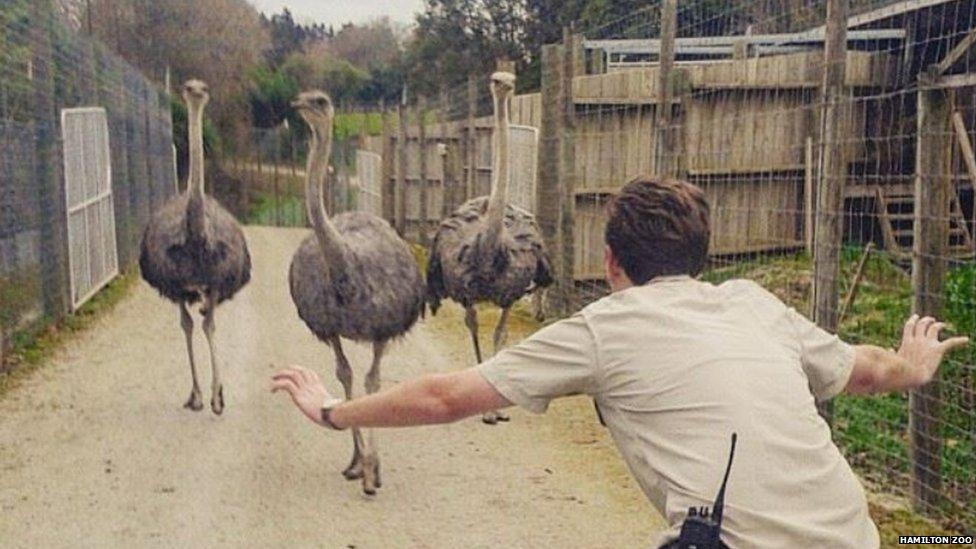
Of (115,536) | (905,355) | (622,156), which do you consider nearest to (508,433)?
(115,536)

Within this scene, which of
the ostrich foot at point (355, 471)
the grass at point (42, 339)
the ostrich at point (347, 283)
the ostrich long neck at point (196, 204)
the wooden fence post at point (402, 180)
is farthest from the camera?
the wooden fence post at point (402, 180)

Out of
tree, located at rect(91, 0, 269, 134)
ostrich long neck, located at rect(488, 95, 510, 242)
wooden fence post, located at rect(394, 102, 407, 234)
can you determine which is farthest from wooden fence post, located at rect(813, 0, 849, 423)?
tree, located at rect(91, 0, 269, 134)

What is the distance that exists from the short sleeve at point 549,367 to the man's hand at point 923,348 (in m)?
0.94

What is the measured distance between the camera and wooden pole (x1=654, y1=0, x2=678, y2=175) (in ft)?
24.3

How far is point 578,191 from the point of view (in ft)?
32.3

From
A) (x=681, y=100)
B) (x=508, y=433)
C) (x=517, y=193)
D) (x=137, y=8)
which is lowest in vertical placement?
(x=508, y=433)

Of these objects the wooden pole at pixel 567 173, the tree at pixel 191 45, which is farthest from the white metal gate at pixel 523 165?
the tree at pixel 191 45

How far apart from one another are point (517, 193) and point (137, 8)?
22994 millimetres

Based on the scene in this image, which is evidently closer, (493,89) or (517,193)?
(493,89)

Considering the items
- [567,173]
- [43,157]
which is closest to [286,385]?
[567,173]

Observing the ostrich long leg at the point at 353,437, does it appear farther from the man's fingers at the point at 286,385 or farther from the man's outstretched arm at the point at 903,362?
the man's outstretched arm at the point at 903,362

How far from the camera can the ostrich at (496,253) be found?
7.65 meters

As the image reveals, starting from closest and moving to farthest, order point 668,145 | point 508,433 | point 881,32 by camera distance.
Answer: point 508,433, point 668,145, point 881,32

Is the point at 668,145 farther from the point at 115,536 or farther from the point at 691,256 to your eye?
the point at 691,256
